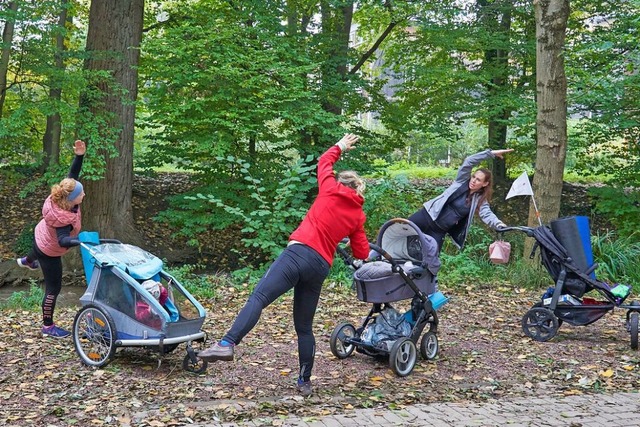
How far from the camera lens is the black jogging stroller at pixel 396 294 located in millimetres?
6219

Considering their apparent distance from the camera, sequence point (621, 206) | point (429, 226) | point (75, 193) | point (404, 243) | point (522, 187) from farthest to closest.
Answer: point (621, 206), point (522, 187), point (429, 226), point (75, 193), point (404, 243)

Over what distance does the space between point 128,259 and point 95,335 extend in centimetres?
72

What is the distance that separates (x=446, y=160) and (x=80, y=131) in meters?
20.5

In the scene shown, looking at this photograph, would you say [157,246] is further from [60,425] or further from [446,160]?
[446,160]

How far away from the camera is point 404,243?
6641 mm

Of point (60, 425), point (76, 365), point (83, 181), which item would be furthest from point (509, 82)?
point (60, 425)

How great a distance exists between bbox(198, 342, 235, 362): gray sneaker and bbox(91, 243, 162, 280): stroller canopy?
1.36 meters

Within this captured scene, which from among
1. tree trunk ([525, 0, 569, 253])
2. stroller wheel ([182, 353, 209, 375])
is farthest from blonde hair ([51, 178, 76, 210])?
tree trunk ([525, 0, 569, 253])

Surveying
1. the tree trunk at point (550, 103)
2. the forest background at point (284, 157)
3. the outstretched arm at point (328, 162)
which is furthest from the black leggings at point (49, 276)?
the tree trunk at point (550, 103)

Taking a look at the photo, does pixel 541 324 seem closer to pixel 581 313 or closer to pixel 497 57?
pixel 581 313

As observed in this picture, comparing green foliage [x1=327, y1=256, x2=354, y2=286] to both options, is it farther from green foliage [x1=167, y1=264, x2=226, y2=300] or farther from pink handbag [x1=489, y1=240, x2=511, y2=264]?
pink handbag [x1=489, y1=240, x2=511, y2=264]

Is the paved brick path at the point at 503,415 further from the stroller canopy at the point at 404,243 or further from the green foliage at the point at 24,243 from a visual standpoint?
the green foliage at the point at 24,243

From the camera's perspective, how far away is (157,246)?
15109 millimetres

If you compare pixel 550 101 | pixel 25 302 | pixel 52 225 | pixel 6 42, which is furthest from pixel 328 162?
pixel 6 42
